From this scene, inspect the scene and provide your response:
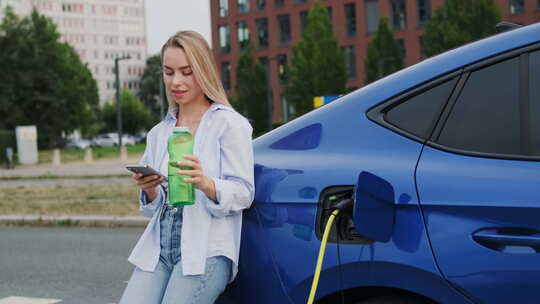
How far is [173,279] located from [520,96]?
140cm

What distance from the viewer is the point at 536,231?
2.40 meters

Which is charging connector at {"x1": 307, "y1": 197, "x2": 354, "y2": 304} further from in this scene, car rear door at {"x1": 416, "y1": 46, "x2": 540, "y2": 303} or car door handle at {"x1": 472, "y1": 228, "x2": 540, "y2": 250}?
car door handle at {"x1": 472, "y1": 228, "x2": 540, "y2": 250}

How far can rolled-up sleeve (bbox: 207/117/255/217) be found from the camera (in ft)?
9.43

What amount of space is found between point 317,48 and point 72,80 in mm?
27085

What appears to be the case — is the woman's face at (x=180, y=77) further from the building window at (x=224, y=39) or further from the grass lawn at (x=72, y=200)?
the building window at (x=224, y=39)

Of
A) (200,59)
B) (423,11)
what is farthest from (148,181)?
(423,11)

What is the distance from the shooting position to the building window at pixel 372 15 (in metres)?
61.7

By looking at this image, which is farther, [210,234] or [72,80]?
[72,80]

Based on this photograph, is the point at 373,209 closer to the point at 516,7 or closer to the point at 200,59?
the point at 200,59

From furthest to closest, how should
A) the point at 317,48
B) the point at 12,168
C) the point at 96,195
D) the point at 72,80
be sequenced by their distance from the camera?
1. the point at 72,80
2. the point at 317,48
3. the point at 12,168
4. the point at 96,195

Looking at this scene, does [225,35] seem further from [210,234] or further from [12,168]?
[210,234]

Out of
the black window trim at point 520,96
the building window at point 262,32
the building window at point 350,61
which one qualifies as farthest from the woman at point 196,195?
the building window at point 262,32

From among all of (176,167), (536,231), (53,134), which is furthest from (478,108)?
(53,134)

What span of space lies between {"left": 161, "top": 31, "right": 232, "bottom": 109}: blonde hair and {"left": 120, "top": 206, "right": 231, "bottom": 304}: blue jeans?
493mm
